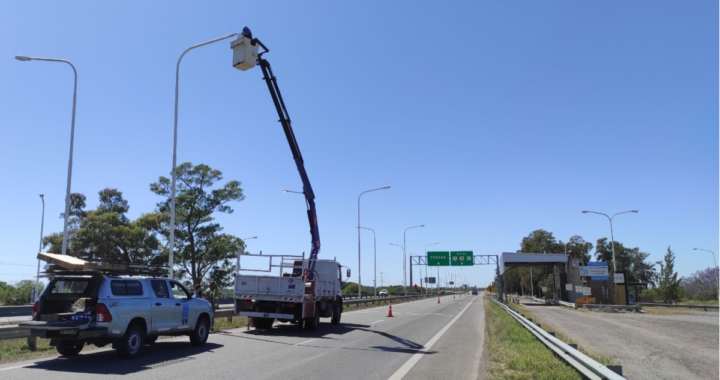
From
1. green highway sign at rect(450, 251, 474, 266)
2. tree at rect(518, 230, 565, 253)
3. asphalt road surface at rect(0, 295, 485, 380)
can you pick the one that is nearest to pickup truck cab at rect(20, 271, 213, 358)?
asphalt road surface at rect(0, 295, 485, 380)

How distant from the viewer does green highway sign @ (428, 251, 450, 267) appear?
224 feet

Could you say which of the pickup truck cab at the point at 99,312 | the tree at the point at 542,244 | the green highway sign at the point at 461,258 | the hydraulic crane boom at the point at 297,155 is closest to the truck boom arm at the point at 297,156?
the hydraulic crane boom at the point at 297,155

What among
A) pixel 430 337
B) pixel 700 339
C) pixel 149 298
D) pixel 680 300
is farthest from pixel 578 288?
pixel 149 298

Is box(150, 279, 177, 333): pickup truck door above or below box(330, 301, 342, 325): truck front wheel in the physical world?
above

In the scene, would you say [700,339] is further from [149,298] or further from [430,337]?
[149,298]

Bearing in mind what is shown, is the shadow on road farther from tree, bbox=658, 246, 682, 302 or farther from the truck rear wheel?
tree, bbox=658, 246, 682, 302

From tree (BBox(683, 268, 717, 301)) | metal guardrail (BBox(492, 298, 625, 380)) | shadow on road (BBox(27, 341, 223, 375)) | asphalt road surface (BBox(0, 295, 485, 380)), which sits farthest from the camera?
tree (BBox(683, 268, 717, 301))

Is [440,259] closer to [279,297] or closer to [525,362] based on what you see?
[279,297]

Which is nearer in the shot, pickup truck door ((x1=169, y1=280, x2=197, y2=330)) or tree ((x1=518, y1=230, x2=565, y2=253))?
pickup truck door ((x1=169, y1=280, x2=197, y2=330))

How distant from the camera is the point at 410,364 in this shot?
10.9 metres

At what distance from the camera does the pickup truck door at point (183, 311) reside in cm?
1230

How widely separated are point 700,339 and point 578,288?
103 feet

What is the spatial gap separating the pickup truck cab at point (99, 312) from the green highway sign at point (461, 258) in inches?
2316

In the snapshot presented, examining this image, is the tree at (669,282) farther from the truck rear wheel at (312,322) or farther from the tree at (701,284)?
the truck rear wheel at (312,322)
